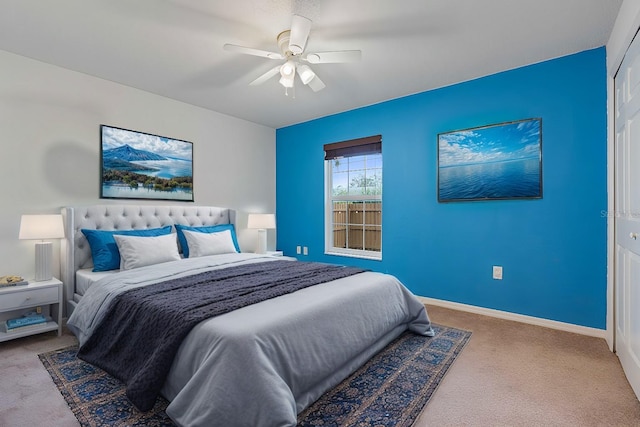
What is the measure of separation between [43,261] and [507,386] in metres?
3.61

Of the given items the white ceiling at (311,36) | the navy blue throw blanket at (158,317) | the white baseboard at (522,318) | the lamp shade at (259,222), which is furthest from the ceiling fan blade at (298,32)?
the white baseboard at (522,318)

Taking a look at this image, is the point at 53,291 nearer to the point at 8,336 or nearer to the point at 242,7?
the point at 8,336

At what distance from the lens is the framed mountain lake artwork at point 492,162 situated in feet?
9.83

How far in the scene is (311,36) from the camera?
2.50 meters

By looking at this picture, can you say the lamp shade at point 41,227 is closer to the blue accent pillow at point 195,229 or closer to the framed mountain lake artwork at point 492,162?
the blue accent pillow at point 195,229

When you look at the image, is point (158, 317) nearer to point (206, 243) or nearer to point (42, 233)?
point (42, 233)

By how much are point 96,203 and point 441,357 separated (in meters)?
3.50

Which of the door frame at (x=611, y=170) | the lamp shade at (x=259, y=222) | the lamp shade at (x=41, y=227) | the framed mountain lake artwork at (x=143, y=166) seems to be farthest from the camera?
the lamp shade at (x=259, y=222)

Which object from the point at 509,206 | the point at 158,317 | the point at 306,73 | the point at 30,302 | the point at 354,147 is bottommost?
the point at 30,302

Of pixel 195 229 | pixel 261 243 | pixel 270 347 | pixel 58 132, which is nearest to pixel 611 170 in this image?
pixel 270 347

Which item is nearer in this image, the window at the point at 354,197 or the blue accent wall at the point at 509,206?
the blue accent wall at the point at 509,206

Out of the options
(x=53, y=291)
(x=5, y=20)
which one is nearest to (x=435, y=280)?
(x=53, y=291)

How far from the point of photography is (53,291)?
2645mm

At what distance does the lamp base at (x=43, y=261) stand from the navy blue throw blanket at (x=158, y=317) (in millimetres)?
979
